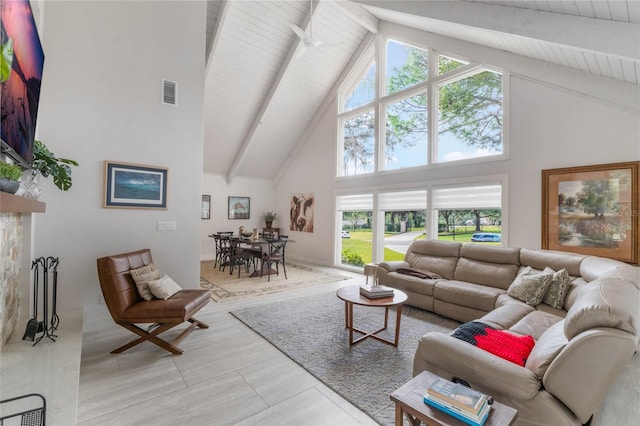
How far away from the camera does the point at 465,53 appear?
490 centimetres

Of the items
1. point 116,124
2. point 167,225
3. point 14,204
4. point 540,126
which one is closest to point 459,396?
point 14,204

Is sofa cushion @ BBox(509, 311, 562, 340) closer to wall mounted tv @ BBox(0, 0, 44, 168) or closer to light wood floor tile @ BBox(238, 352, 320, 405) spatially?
light wood floor tile @ BBox(238, 352, 320, 405)

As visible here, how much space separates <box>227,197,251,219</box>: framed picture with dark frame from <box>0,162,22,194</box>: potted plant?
23.9ft

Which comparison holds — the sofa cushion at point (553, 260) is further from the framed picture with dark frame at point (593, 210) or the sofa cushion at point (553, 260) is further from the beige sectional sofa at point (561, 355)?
the framed picture with dark frame at point (593, 210)

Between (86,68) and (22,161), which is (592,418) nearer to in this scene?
(22,161)

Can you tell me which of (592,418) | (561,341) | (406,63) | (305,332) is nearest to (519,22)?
(406,63)

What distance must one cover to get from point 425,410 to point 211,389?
5.62 ft

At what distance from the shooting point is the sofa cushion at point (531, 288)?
10.3 ft

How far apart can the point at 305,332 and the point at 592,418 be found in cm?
243

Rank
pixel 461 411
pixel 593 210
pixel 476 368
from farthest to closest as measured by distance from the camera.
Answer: pixel 593 210 → pixel 476 368 → pixel 461 411

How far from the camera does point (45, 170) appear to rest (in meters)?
2.85

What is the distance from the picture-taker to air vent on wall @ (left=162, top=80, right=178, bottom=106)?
151 inches

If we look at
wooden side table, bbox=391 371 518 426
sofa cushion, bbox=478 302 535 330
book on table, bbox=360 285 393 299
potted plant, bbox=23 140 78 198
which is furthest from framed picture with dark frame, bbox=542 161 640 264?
potted plant, bbox=23 140 78 198

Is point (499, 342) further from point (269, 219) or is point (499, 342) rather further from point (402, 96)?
point (269, 219)
